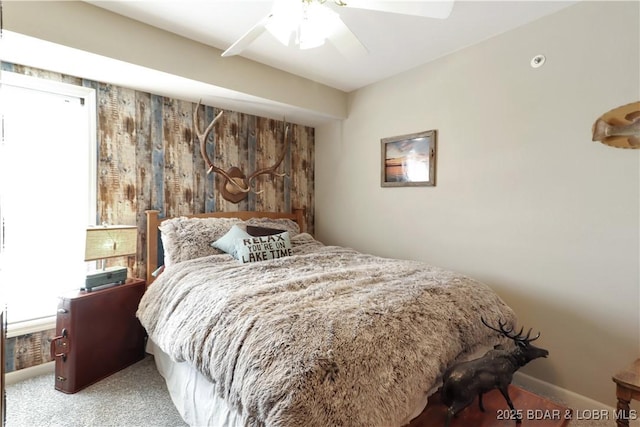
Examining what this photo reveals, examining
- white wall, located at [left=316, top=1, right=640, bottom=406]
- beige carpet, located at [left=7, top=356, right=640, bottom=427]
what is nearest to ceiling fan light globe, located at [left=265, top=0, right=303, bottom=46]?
white wall, located at [left=316, top=1, right=640, bottom=406]

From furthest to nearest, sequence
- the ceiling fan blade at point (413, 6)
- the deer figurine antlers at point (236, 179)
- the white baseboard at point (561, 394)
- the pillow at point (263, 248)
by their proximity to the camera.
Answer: the deer figurine antlers at point (236, 179)
the pillow at point (263, 248)
the white baseboard at point (561, 394)
the ceiling fan blade at point (413, 6)

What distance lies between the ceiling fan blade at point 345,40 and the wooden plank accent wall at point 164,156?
5.95ft

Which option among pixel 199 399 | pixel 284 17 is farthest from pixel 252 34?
pixel 199 399

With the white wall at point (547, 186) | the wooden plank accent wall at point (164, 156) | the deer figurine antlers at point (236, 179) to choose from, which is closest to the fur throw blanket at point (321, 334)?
the white wall at point (547, 186)

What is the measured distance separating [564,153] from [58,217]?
12.3 feet

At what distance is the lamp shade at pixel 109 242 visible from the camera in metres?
2.25

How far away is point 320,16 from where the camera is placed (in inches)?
65.5

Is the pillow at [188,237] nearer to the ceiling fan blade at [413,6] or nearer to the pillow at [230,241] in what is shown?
the pillow at [230,241]

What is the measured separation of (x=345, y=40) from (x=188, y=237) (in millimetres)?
1896

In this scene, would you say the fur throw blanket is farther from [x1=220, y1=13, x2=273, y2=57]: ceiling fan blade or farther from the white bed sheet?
[x1=220, y1=13, x2=273, y2=57]: ceiling fan blade

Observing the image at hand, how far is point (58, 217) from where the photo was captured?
2502 millimetres

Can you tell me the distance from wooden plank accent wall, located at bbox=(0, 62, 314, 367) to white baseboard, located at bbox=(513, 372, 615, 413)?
9.29 feet

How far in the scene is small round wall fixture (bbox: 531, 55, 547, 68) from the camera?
2.25m

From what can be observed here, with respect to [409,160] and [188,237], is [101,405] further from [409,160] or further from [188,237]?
[409,160]
